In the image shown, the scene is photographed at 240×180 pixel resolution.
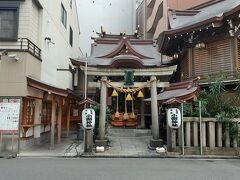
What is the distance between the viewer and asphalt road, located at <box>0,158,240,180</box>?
986 centimetres

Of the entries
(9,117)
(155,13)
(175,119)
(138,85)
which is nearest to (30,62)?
(9,117)

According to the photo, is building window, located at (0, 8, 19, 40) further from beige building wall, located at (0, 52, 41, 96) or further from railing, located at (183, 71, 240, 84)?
railing, located at (183, 71, 240, 84)

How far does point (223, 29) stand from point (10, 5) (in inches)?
469

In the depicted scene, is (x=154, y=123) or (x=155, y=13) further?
(x=155, y=13)

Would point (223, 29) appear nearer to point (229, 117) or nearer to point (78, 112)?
point (229, 117)

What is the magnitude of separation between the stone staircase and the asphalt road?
8.12 metres

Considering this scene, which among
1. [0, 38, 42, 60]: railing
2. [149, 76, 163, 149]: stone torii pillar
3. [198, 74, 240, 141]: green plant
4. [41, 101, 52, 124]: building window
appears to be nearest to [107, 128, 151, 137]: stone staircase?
[41, 101, 52, 124]: building window

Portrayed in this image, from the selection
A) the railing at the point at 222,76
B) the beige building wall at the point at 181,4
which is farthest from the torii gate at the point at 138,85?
the beige building wall at the point at 181,4

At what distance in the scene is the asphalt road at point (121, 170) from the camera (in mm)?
9859

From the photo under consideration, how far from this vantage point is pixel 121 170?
36.2 ft

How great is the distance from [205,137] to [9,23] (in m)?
11.8

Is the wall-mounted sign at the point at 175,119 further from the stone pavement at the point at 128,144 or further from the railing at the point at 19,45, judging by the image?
the railing at the point at 19,45

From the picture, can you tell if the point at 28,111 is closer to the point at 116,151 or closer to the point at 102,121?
the point at 102,121

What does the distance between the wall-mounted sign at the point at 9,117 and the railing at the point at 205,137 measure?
7666 millimetres
